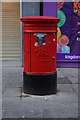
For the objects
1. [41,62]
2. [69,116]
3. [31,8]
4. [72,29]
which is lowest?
[69,116]

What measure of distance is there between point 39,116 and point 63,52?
5.59 m

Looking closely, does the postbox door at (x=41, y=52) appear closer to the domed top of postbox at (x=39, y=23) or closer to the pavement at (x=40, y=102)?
the domed top of postbox at (x=39, y=23)

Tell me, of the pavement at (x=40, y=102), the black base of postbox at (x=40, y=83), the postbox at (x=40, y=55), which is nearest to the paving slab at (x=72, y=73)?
the pavement at (x=40, y=102)

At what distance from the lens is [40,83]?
5.82 metres

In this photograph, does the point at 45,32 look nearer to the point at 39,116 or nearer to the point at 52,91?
the point at 52,91

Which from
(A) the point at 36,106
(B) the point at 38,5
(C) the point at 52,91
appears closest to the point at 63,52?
(B) the point at 38,5

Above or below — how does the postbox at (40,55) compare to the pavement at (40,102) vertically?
above

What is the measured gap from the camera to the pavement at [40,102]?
4.68 m

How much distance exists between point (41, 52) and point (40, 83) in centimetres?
80

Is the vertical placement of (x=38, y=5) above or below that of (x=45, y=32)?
above

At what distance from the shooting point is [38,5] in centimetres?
969

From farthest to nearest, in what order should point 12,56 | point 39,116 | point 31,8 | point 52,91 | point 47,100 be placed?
point 12,56 < point 31,8 < point 52,91 < point 47,100 < point 39,116

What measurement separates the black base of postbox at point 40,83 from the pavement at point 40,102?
161 mm

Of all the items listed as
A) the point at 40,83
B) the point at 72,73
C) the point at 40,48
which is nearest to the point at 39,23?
the point at 40,48
